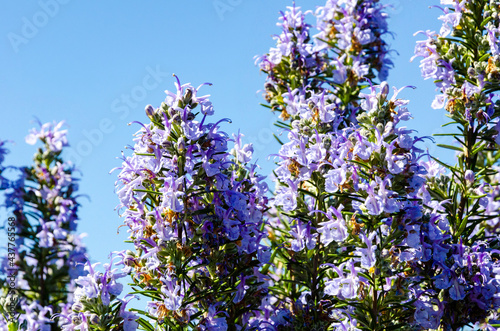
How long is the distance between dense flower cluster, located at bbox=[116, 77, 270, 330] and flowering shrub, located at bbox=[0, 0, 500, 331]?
13 millimetres

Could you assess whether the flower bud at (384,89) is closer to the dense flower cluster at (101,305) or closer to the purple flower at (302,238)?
the purple flower at (302,238)

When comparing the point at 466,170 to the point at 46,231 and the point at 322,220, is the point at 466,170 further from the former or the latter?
the point at 46,231

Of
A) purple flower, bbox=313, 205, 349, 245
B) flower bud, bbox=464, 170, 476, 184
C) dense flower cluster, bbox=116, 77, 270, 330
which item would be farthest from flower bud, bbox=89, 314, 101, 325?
flower bud, bbox=464, 170, 476, 184

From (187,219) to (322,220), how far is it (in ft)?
4.98

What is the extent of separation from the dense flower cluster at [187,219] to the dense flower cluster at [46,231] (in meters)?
3.60

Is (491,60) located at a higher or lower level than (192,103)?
higher

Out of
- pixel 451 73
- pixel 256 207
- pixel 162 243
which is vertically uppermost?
pixel 451 73

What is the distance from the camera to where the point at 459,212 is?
600 centimetres

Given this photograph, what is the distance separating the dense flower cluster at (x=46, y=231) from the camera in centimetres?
824

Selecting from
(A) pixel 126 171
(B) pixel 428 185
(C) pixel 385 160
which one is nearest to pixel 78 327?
(A) pixel 126 171

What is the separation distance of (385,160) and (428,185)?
1.42 m

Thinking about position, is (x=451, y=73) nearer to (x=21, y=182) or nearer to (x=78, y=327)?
(x=78, y=327)

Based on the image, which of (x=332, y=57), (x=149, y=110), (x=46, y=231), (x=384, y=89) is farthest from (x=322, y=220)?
(x=46, y=231)

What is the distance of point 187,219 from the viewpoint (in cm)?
493
